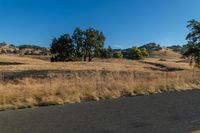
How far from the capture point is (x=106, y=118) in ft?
32.7

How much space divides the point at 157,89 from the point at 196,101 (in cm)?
502

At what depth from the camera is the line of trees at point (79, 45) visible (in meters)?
81.6

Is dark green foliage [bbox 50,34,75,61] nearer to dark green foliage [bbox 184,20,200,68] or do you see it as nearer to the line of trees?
the line of trees

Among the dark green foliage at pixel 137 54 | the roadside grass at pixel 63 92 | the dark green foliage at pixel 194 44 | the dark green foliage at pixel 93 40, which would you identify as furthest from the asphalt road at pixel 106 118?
the dark green foliage at pixel 137 54

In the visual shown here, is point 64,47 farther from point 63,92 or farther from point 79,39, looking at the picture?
point 63,92

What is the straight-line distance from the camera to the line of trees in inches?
3211

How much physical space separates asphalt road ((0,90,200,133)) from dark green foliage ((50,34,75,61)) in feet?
230

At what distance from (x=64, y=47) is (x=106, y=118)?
73.8 meters

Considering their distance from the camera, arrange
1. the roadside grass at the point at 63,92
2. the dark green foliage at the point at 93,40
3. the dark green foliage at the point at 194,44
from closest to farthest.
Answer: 1. the roadside grass at the point at 63,92
2. the dark green foliage at the point at 194,44
3. the dark green foliage at the point at 93,40

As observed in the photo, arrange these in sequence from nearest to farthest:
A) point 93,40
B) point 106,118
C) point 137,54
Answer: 1. point 106,118
2. point 93,40
3. point 137,54

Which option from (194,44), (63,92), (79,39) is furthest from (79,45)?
(63,92)

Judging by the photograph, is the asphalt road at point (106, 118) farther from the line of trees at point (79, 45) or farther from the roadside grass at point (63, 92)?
the line of trees at point (79, 45)

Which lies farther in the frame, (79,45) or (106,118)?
(79,45)

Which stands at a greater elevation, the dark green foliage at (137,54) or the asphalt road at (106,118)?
the asphalt road at (106,118)
